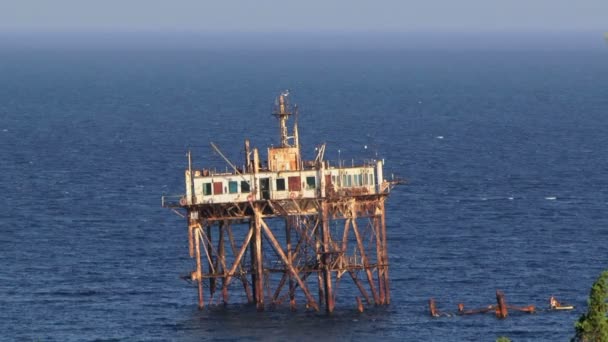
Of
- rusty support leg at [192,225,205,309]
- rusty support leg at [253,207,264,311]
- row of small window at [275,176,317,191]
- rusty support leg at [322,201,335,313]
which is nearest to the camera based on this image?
rusty support leg at [322,201,335,313]

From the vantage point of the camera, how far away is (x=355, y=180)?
114m

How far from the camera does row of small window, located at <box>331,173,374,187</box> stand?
113875mm

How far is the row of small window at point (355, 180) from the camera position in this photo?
113875 millimetres

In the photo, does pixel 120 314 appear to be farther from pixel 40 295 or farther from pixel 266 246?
pixel 266 246

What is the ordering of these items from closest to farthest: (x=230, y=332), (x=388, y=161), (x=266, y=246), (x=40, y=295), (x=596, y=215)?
(x=230, y=332)
(x=40, y=295)
(x=266, y=246)
(x=596, y=215)
(x=388, y=161)

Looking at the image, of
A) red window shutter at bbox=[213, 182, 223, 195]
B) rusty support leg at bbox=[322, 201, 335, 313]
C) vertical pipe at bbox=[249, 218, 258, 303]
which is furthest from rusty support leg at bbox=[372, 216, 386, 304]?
red window shutter at bbox=[213, 182, 223, 195]

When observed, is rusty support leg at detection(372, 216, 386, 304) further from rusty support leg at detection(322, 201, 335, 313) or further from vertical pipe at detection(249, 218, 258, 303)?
vertical pipe at detection(249, 218, 258, 303)

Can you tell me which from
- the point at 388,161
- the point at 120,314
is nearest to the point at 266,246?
the point at 120,314

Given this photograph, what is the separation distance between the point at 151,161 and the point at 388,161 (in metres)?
21.2

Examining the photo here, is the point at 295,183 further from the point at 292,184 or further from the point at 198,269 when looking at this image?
the point at 198,269

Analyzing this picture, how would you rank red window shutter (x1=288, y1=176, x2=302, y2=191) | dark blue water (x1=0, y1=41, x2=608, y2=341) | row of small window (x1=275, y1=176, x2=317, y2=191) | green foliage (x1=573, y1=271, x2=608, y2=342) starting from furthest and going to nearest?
red window shutter (x1=288, y1=176, x2=302, y2=191) → row of small window (x1=275, y1=176, x2=317, y2=191) → dark blue water (x1=0, y1=41, x2=608, y2=341) → green foliage (x1=573, y1=271, x2=608, y2=342)

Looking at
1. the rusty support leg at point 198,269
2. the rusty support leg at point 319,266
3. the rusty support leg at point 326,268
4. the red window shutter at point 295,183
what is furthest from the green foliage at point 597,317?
the rusty support leg at point 198,269

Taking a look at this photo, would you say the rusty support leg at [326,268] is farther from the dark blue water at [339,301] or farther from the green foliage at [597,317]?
the green foliage at [597,317]

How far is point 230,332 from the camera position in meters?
108
